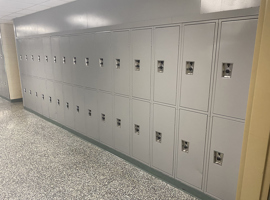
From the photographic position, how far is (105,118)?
4027mm

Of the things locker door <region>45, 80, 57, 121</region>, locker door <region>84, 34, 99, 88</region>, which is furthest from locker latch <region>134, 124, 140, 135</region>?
locker door <region>45, 80, 57, 121</region>

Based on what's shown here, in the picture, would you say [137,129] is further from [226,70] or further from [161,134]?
[226,70]

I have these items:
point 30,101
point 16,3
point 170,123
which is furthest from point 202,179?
point 30,101

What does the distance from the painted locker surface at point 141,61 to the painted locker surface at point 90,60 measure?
103 cm

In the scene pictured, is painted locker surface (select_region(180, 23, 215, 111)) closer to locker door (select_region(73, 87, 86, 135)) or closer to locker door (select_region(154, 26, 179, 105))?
locker door (select_region(154, 26, 179, 105))

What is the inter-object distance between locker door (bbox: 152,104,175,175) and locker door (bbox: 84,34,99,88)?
1.61m

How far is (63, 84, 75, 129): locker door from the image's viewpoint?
4848 mm

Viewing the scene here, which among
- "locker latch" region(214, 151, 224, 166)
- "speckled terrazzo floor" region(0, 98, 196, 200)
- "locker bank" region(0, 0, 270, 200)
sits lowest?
"speckled terrazzo floor" region(0, 98, 196, 200)

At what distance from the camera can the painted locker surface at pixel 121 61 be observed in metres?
3.35

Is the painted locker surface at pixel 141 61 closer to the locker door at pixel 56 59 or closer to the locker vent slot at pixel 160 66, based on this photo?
the locker vent slot at pixel 160 66

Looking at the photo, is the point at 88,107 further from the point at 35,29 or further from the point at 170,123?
the point at 35,29

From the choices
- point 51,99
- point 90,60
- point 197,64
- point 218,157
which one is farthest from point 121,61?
point 51,99

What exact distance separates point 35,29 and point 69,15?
6.23 feet

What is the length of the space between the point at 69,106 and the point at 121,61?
7.34 feet
